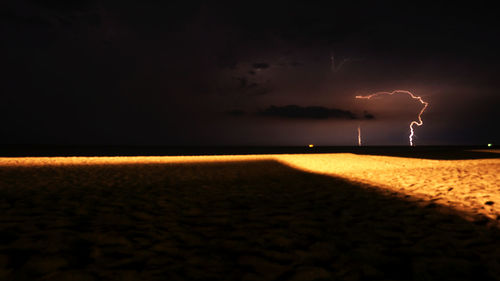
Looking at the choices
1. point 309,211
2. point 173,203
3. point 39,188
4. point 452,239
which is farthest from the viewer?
point 39,188

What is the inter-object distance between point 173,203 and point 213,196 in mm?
728

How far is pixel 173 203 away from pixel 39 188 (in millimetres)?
2956

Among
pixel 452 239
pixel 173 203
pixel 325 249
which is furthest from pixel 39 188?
pixel 452 239

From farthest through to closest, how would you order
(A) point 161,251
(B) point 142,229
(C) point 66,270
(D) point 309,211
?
(D) point 309,211 → (B) point 142,229 → (A) point 161,251 → (C) point 66,270

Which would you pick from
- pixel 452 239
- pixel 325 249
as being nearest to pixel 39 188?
pixel 325 249

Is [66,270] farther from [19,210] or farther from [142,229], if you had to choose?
[19,210]

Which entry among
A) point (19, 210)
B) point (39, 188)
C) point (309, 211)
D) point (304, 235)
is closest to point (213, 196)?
point (309, 211)

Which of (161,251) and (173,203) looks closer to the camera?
(161,251)

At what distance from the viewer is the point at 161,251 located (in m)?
1.97

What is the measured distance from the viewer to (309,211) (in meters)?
3.26

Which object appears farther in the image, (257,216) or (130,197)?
(130,197)

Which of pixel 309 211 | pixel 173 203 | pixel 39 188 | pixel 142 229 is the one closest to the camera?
pixel 142 229

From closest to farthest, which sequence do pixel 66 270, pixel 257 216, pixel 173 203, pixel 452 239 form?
1. pixel 66 270
2. pixel 452 239
3. pixel 257 216
4. pixel 173 203

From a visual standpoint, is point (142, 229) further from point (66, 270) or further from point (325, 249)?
point (325, 249)
